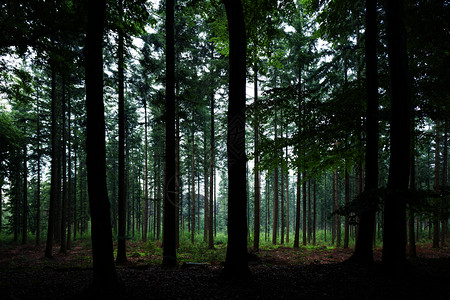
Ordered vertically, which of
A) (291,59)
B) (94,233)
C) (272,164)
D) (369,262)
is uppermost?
(291,59)

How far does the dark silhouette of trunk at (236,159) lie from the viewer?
17.6ft

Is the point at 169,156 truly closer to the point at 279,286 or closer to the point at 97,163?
the point at 97,163

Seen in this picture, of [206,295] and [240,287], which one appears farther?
[240,287]

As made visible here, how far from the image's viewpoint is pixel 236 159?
558cm

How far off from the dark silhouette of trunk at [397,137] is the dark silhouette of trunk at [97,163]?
6034 millimetres

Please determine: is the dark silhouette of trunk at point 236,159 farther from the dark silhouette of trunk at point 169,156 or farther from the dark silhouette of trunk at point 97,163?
the dark silhouette of trunk at point 169,156

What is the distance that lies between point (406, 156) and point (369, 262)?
3.20 metres

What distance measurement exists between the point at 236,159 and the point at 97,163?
3.06 meters

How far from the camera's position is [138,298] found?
435 cm

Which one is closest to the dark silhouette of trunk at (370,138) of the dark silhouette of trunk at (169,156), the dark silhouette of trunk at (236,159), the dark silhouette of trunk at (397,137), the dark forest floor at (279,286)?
the dark forest floor at (279,286)

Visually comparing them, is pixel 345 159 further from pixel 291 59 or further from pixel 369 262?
pixel 291 59

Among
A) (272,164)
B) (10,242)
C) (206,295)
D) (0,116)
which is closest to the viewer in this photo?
(206,295)

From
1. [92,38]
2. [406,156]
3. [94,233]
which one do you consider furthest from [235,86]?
[94,233]

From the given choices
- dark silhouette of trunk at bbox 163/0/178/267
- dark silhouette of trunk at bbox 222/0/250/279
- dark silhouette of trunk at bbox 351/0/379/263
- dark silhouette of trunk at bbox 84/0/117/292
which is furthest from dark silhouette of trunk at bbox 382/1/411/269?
dark silhouette of trunk at bbox 163/0/178/267
